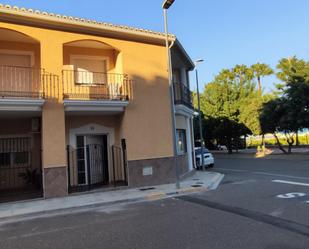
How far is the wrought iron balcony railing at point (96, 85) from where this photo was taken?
13.2m

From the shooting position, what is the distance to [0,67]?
→ 41.1 feet

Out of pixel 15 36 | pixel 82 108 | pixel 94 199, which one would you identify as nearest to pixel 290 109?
pixel 82 108

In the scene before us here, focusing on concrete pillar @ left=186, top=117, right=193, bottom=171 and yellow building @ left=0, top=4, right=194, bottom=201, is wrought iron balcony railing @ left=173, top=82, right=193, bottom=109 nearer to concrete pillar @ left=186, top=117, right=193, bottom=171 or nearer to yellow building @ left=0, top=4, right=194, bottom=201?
yellow building @ left=0, top=4, right=194, bottom=201

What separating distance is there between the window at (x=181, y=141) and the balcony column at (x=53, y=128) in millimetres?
6580

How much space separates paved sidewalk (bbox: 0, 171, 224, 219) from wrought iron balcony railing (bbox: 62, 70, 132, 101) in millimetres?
3994

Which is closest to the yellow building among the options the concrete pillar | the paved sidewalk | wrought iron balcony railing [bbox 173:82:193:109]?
wrought iron balcony railing [bbox 173:82:193:109]

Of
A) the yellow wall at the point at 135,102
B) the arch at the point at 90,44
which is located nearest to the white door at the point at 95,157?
the yellow wall at the point at 135,102

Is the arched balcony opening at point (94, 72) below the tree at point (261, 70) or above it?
below

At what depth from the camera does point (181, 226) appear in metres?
6.93

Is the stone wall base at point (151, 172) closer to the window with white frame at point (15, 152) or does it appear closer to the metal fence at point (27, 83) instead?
the metal fence at point (27, 83)

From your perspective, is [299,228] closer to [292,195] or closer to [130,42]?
[292,195]

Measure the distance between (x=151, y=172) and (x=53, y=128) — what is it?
4558 mm

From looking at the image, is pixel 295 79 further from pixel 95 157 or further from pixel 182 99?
pixel 95 157

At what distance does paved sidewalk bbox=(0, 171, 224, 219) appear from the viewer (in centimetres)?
952
